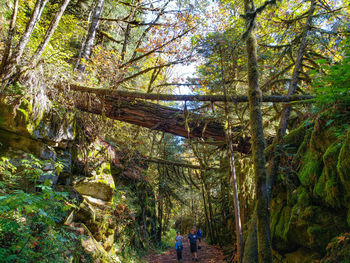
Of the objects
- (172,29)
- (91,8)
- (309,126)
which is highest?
(91,8)

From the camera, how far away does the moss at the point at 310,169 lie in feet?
12.8

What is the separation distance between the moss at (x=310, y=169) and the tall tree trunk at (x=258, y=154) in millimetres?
1552

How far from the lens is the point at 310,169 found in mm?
4051

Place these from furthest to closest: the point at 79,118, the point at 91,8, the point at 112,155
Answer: the point at 91,8, the point at 112,155, the point at 79,118

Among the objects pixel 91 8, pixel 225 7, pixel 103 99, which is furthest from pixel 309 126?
pixel 91 8

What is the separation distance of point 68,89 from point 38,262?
4264 mm

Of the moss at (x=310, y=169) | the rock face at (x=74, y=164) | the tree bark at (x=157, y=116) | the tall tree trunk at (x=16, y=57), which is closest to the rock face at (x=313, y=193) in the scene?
the moss at (x=310, y=169)

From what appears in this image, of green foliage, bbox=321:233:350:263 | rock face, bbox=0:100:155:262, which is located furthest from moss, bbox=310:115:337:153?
rock face, bbox=0:100:155:262

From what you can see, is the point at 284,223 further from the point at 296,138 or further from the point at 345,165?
the point at 296,138

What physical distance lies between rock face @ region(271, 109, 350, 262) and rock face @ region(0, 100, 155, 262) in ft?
15.7

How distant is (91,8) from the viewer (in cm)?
970

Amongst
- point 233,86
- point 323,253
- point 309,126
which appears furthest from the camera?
point 233,86

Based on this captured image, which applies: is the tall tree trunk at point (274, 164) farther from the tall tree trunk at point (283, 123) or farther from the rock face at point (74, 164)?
the rock face at point (74, 164)

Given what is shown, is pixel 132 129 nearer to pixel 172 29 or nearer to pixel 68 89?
pixel 68 89
